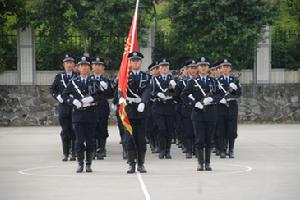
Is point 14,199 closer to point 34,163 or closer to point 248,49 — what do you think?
point 34,163

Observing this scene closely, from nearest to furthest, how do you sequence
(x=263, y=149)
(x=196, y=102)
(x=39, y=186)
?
(x=39, y=186) < (x=196, y=102) < (x=263, y=149)

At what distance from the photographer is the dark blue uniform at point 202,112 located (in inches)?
619

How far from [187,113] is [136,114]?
3.93 metres

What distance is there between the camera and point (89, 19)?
29047mm

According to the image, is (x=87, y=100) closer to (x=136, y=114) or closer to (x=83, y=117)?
(x=83, y=117)

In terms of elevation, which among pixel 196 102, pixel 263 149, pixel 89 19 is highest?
pixel 89 19

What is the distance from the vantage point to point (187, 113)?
1941 cm

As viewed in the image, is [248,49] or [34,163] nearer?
[34,163]

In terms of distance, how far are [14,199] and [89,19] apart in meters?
17.4

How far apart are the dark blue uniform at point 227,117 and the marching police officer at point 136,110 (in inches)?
128

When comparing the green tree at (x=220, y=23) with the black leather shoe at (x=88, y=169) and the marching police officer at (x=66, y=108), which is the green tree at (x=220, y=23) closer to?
the marching police officer at (x=66, y=108)

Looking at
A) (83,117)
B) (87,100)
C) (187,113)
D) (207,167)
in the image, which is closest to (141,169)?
(207,167)

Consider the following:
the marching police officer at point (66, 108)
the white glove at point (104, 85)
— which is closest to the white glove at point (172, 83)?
the white glove at point (104, 85)

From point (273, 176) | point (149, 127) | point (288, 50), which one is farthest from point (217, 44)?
point (273, 176)
